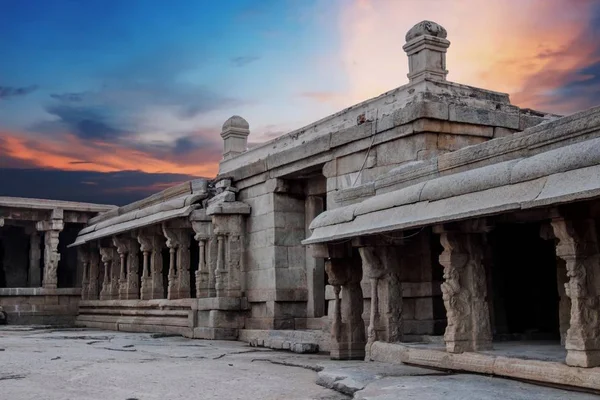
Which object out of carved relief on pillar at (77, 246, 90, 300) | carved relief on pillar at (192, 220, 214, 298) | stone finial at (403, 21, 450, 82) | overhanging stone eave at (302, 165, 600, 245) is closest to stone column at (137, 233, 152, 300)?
carved relief on pillar at (192, 220, 214, 298)

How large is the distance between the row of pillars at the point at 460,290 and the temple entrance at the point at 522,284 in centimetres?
145

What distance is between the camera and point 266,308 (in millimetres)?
13289

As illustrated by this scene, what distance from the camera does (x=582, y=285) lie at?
5703mm

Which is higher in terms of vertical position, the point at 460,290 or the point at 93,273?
the point at 93,273

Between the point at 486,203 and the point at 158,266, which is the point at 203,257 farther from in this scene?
the point at 486,203

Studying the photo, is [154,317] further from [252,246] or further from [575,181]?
[575,181]

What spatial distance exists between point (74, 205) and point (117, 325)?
5.36 metres

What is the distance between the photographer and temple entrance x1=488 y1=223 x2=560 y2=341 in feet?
29.6

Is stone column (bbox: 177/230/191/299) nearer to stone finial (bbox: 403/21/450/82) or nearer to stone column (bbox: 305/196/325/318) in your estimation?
stone column (bbox: 305/196/325/318)

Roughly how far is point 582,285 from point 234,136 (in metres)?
11.2

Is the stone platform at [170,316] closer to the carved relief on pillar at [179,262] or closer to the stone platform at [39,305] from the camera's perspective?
the carved relief on pillar at [179,262]

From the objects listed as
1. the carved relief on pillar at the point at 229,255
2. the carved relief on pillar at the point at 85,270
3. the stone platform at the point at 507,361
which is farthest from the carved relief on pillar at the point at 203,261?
the carved relief on pillar at the point at 85,270

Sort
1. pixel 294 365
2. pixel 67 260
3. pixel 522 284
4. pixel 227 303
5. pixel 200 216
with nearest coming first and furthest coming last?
pixel 294 365, pixel 522 284, pixel 227 303, pixel 200 216, pixel 67 260

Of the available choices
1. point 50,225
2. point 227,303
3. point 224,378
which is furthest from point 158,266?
point 224,378
